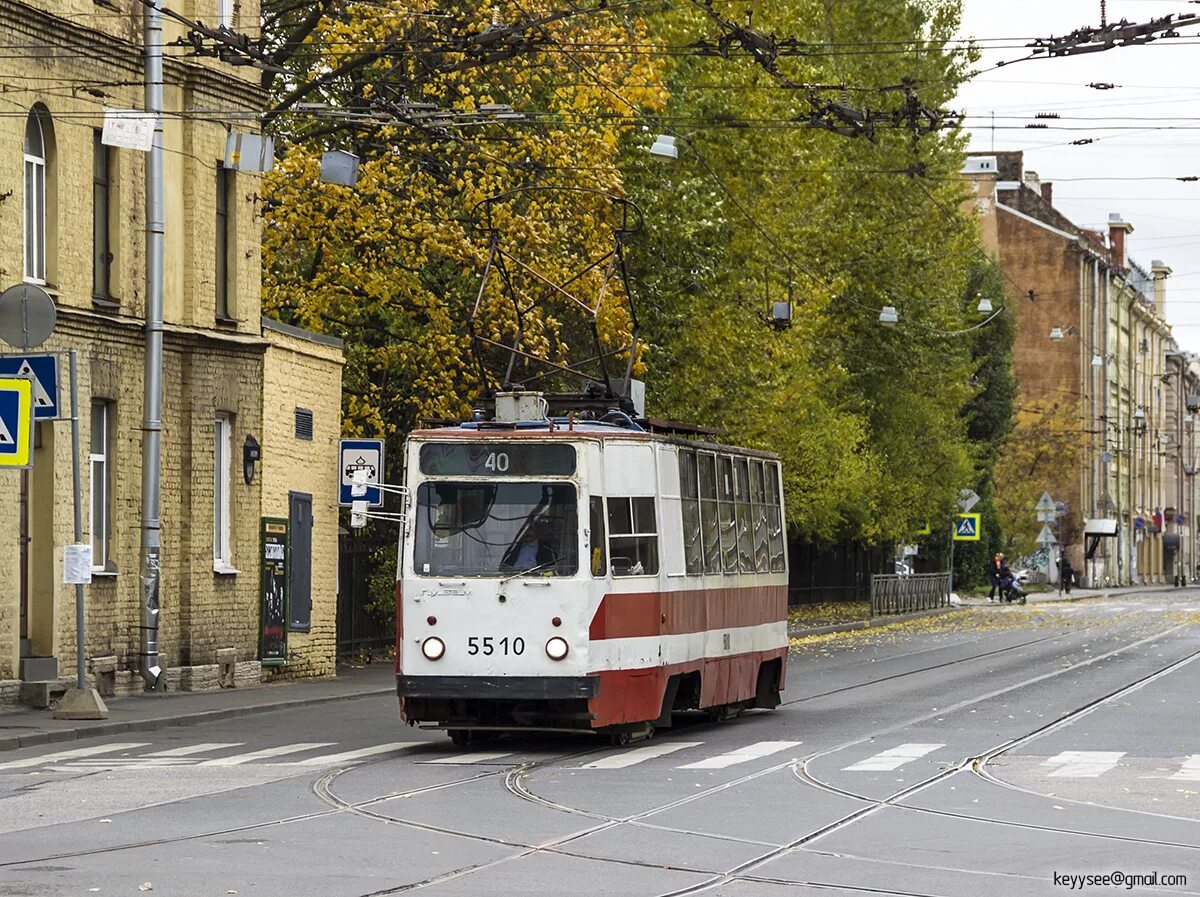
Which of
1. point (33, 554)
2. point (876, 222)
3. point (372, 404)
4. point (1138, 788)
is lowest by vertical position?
point (1138, 788)

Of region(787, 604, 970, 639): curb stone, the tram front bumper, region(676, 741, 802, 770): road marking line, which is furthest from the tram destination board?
region(787, 604, 970, 639): curb stone

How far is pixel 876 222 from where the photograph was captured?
181ft

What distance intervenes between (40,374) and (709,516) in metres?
6.63

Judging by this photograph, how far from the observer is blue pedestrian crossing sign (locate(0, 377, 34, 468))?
21.5m

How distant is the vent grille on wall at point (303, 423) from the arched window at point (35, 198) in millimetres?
6377

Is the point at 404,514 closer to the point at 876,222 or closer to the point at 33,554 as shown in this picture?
the point at 33,554

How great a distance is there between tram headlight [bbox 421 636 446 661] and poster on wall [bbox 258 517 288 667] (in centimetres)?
1108

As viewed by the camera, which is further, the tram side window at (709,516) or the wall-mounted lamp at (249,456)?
the wall-mounted lamp at (249,456)

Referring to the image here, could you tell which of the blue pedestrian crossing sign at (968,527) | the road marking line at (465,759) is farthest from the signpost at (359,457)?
the blue pedestrian crossing sign at (968,527)

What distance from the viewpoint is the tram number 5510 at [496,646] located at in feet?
62.7

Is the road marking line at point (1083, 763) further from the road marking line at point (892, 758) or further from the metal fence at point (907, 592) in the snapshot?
the metal fence at point (907, 592)

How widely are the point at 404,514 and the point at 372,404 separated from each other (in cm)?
1723

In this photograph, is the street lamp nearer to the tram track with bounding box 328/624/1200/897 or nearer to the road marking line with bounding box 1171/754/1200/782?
the tram track with bounding box 328/624/1200/897

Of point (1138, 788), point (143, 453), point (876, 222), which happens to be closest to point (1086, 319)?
point (876, 222)
